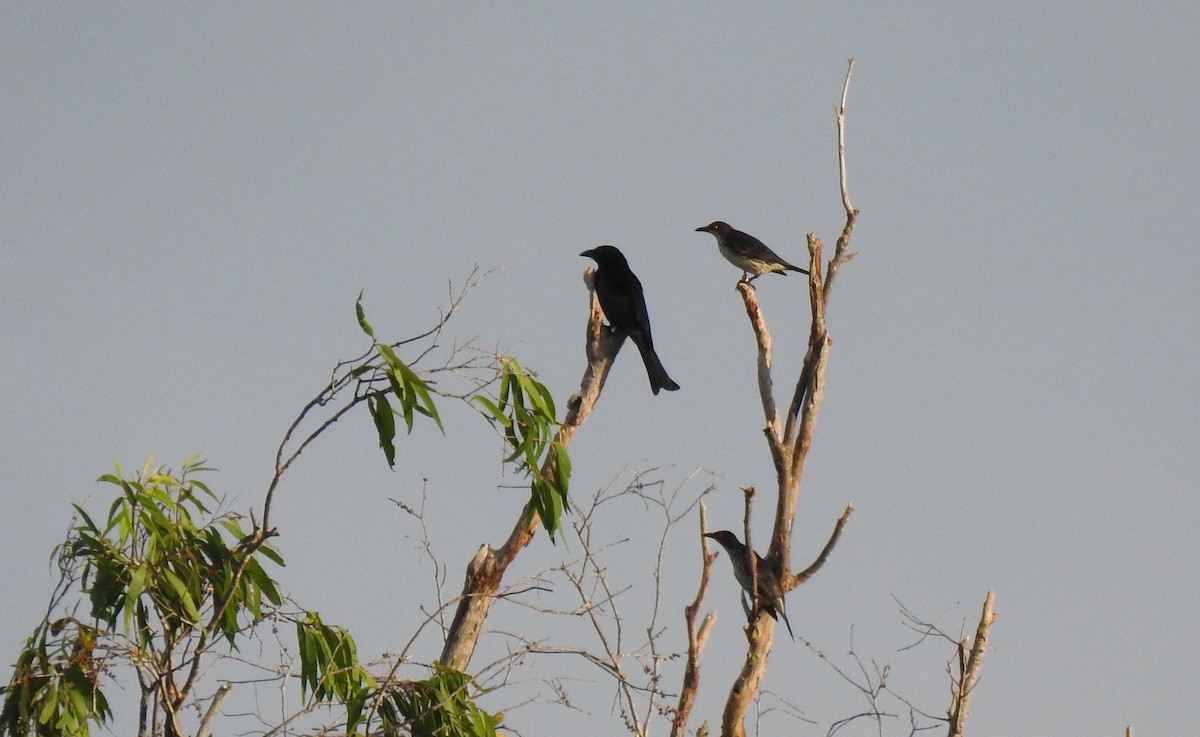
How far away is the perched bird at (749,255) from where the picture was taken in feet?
37.3

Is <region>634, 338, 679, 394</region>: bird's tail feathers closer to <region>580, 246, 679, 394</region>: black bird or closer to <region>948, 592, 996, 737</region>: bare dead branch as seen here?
<region>580, 246, 679, 394</region>: black bird

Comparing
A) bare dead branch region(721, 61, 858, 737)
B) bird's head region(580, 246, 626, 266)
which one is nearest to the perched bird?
bird's head region(580, 246, 626, 266)

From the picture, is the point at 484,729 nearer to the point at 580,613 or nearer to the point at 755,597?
the point at 580,613

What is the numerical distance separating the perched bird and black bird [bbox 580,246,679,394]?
287 centimetres

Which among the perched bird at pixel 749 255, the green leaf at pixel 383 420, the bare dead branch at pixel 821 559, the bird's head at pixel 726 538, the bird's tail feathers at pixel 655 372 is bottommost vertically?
the green leaf at pixel 383 420

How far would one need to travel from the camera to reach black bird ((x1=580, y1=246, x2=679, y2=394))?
7.83 meters

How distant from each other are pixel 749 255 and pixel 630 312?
371 cm

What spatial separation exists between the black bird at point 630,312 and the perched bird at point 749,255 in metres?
2.87

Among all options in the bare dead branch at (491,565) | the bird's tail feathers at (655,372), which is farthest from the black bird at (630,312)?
the bare dead branch at (491,565)

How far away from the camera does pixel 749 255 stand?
1142 centimetres

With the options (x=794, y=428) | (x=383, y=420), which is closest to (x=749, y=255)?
(x=794, y=428)

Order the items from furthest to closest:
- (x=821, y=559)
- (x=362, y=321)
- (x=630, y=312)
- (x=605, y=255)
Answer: (x=605, y=255) < (x=630, y=312) < (x=821, y=559) < (x=362, y=321)

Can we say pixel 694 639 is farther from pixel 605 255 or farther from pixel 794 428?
pixel 605 255

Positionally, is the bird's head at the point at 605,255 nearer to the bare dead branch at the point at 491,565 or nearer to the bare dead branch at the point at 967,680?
the bare dead branch at the point at 491,565
